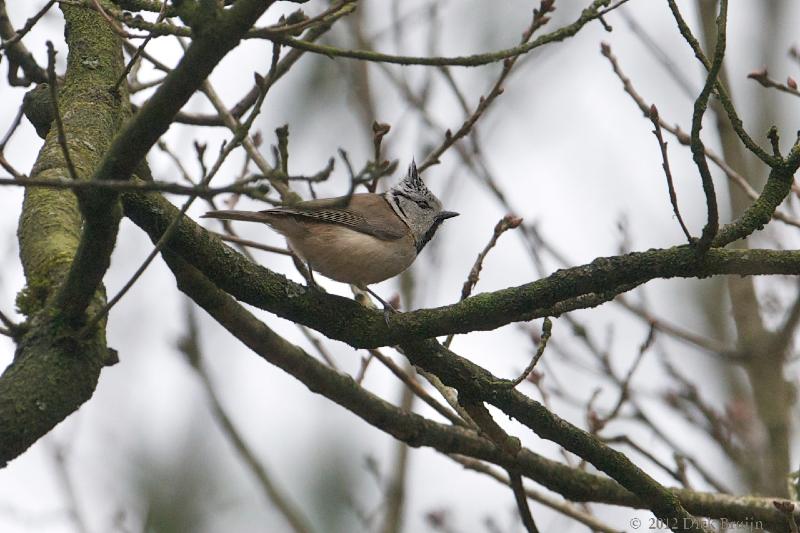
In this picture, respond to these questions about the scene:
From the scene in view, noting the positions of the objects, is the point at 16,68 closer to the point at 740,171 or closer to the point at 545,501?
the point at 545,501

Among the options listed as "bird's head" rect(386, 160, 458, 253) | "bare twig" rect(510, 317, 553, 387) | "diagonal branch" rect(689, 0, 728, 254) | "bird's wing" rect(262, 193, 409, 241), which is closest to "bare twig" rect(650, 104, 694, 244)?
"diagonal branch" rect(689, 0, 728, 254)

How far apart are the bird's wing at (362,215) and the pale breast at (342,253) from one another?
7 cm

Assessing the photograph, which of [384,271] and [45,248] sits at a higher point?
[384,271]

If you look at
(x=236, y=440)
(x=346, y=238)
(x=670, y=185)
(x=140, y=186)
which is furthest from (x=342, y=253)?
(x=140, y=186)

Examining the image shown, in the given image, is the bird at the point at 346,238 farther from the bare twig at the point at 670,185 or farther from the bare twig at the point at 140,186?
the bare twig at the point at 140,186

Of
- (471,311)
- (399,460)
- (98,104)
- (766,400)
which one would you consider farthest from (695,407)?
(98,104)

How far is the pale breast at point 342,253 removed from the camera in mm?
4887

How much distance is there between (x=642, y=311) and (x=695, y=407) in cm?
94

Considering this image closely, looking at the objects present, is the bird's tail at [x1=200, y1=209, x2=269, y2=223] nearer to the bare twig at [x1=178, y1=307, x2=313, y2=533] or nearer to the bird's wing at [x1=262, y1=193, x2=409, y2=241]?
the bird's wing at [x1=262, y1=193, x2=409, y2=241]

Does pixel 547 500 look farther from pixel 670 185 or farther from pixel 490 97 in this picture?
pixel 670 185

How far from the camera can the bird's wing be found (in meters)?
4.81

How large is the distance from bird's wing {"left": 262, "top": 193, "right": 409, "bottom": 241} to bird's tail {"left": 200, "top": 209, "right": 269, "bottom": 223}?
0.04m

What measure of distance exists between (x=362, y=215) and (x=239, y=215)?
3.08ft

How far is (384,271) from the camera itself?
199 inches
